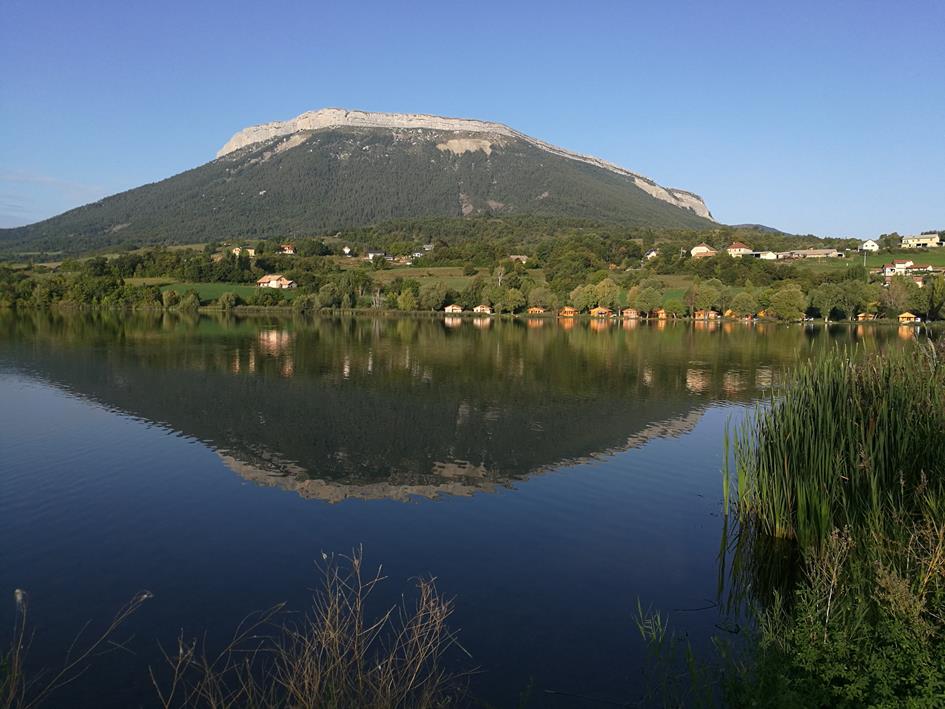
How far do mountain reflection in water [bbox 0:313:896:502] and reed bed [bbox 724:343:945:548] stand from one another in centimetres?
712

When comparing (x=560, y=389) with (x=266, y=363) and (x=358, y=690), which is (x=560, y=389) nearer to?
(x=266, y=363)

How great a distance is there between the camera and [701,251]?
156m

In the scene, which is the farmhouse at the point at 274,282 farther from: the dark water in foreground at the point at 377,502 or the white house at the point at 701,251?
the dark water in foreground at the point at 377,502

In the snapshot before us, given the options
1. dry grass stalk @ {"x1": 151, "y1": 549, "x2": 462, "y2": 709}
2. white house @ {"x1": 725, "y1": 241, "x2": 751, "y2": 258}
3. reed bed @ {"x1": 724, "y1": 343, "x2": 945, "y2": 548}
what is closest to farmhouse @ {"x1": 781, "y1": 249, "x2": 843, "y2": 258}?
white house @ {"x1": 725, "y1": 241, "x2": 751, "y2": 258}

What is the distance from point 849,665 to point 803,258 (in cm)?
15699

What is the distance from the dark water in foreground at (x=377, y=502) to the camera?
10.0m

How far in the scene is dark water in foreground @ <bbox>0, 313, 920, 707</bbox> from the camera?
10016mm

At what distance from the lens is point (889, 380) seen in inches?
473

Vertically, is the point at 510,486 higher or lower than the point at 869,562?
lower

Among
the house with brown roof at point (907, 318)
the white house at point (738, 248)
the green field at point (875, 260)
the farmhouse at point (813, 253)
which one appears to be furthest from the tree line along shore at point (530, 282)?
the white house at point (738, 248)

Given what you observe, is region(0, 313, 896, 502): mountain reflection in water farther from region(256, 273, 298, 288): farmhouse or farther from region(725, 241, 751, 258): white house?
region(725, 241, 751, 258): white house

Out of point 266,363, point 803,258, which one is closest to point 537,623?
point 266,363

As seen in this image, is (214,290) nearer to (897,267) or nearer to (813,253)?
(897,267)

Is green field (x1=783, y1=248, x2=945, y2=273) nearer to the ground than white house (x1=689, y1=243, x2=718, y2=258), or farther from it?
nearer to the ground
